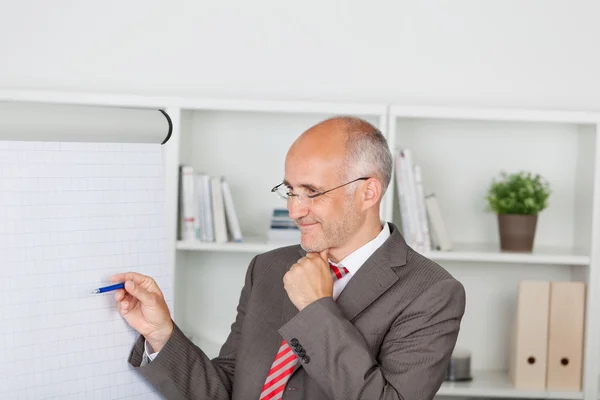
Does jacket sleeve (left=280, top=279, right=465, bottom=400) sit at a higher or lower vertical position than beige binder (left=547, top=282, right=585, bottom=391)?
higher

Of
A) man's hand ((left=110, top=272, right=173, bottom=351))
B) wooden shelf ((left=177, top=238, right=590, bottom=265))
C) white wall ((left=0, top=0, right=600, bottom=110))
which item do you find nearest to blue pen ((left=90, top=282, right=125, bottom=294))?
man's hand ((left=110, top=272, right=173, bottom=351))

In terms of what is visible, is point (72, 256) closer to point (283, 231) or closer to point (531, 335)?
point (283, 231)

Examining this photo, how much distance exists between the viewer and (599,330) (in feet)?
10.5

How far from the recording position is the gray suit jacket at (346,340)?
183 centimetres

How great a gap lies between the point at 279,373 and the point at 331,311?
9.9 inches

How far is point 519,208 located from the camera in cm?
328

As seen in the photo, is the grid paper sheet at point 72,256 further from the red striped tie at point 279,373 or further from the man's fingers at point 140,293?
the red striped tie at point 279,373

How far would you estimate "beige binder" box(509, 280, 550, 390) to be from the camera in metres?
3.23

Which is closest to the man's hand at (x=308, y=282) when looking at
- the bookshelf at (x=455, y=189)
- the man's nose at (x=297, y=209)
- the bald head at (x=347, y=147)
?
the man's nose at (x=297, y=209)

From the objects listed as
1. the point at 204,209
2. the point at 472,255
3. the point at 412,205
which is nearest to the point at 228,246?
the point at 204,209

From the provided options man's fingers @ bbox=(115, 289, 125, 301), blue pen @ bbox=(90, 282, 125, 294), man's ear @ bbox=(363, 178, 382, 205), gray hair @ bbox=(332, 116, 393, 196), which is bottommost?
man's fingers @ bbox=(115, 289, 125, 301)

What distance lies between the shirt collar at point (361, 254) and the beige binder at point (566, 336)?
1329 mm

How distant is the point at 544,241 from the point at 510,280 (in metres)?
0.21

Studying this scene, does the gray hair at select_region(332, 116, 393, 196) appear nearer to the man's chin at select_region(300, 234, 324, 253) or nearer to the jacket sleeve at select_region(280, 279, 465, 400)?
the man's chin at select_region(300, 234, 324, 253)
